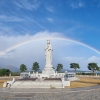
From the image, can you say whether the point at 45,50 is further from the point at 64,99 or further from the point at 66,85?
the point at 64,99

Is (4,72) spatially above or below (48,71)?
above

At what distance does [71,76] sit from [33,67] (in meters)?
45.6

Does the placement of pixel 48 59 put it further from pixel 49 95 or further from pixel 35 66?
pixel 35 66

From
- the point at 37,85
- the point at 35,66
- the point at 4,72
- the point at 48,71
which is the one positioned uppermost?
the point at 35,66

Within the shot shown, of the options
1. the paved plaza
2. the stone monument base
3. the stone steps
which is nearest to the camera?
the paved plaza

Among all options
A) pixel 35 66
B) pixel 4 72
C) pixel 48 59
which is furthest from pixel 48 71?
pixel 35 66

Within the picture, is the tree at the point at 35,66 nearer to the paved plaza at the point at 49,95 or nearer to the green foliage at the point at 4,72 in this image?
the green foliage at the point at 4,72

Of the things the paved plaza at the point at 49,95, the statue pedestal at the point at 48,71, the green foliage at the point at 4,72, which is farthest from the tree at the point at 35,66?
the paved plaza at the point at 49,95

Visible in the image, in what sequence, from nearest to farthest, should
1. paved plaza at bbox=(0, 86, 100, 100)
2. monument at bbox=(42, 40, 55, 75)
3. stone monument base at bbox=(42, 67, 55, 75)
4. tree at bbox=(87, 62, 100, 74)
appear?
paved plaza at bbox=(0, 86, 100, 100), stone monument base at bbox=(42, 67, 55, 75), monument at bbox=(42, 40, 55, 75), tree at bbox=(87, 62, 100, 74)

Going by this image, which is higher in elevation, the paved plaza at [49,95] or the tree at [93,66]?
the tree at [93,66]

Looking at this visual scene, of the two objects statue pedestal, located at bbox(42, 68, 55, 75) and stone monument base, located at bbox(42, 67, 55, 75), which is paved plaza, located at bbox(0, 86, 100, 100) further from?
statue pedestal, located at bbox(42, 68, 55, 75)

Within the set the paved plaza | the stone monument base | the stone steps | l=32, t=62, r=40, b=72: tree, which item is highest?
l=32, t=62, r=40, b=72: tree

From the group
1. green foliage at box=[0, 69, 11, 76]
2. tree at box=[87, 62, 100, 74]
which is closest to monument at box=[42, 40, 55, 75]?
green foliage at box=[0, 69, 11, 76]

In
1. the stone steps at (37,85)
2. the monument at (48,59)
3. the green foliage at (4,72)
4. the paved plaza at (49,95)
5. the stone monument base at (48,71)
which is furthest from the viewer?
the green foliage at (4,72)
